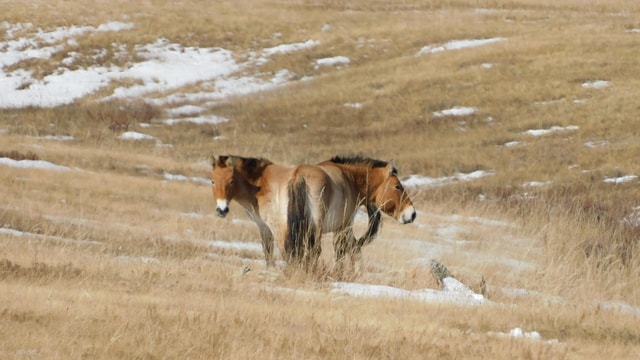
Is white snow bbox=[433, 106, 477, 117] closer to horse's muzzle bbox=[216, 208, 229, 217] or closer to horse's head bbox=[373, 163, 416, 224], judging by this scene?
horse's head bbox=[373, 163, 416, 224]

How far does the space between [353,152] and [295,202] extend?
22.6 metres

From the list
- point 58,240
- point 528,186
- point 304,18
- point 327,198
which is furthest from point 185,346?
point 304,18

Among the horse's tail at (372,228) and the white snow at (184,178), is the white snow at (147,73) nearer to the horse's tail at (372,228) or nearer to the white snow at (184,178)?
the white snow at (184,178)

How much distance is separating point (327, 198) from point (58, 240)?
4.34m

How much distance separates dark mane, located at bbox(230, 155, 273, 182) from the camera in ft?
42.5

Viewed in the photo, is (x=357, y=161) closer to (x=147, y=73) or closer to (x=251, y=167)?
(x=251, y=167)

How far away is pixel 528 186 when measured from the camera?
28594 mm

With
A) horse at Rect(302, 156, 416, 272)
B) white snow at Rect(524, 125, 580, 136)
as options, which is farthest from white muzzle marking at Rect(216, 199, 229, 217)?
white snow at Rect(524, 125, 580, 136)

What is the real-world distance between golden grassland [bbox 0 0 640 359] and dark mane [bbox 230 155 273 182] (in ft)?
3.91

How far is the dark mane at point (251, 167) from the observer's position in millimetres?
12945

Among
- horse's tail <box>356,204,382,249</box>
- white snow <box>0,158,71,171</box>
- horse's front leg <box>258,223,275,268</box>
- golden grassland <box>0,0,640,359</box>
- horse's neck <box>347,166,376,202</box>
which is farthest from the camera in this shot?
white snow <box>0,158,71,171</box>

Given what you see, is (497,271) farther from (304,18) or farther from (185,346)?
(304,18)

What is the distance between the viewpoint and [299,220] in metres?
12.5

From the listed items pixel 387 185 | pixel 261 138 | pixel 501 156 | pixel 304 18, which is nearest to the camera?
pixel 387 185
